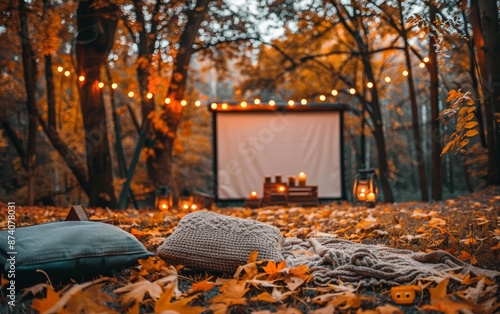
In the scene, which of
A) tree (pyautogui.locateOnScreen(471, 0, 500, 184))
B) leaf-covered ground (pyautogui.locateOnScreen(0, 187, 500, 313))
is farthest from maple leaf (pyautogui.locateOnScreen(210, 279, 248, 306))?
tree (pyautogui.locateOnScreen(471, 0, 500, 184))

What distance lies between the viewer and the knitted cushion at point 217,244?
2410 millimetres

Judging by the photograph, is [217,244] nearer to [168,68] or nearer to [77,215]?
[77,215]

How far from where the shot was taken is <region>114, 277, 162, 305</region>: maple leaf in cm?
184

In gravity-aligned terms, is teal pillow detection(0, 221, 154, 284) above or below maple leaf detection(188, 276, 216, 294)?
above

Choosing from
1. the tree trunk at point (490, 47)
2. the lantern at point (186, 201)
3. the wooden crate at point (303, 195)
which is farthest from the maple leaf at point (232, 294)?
the wooden crate at point (303, 195)

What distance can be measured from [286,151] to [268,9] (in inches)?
154

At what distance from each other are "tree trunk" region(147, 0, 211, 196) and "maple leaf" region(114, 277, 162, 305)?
7.13 meters

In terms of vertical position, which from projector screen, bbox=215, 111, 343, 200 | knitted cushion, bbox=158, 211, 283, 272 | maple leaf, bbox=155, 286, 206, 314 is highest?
projector screen, bbox=215, 111, 343, 200

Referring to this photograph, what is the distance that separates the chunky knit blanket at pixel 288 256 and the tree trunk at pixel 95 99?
560cm

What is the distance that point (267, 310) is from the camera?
1775mm

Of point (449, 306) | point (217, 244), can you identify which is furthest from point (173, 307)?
point (449, 306)

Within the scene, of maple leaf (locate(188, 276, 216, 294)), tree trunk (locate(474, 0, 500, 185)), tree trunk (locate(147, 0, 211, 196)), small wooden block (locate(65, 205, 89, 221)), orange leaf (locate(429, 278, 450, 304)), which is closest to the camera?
orange leaf (locate(429, 278, 450, 304))

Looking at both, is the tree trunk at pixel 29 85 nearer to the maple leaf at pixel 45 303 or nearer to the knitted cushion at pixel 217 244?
the knitted cushion at pixel 217 244

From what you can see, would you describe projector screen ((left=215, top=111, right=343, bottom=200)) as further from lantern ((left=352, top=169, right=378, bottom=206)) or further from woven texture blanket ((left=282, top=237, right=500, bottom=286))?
woven texture blanket ((left=282, top=237, right=500, bottom=286))
